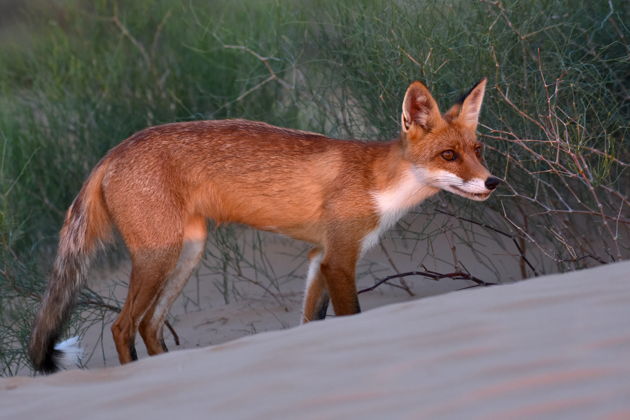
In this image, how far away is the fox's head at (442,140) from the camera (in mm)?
4723

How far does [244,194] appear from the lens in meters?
4.91

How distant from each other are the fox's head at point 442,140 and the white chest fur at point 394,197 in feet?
0.13

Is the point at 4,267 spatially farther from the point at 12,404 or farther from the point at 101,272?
the point at 12,404

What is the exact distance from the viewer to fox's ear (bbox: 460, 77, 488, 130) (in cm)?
484

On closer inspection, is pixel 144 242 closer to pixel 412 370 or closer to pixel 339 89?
pixel 412 370

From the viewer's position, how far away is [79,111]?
25.4 ft

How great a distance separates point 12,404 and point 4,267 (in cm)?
360

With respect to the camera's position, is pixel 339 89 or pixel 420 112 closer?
pixel 420 112

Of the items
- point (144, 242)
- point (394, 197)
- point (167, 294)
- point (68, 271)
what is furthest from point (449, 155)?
point (68, 271)

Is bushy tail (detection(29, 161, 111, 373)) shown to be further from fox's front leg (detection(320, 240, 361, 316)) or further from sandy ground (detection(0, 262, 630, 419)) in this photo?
sandy ground (detection(0, 262, 630, 419))

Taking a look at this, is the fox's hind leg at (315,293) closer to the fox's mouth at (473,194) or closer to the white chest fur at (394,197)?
the white chest fur at (394,197)

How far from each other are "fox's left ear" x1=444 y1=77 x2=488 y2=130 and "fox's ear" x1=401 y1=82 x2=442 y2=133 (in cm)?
11

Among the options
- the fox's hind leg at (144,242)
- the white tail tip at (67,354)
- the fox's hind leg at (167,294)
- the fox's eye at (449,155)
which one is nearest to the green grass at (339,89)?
the fox's eye at (449,155)

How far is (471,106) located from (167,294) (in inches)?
78.1
